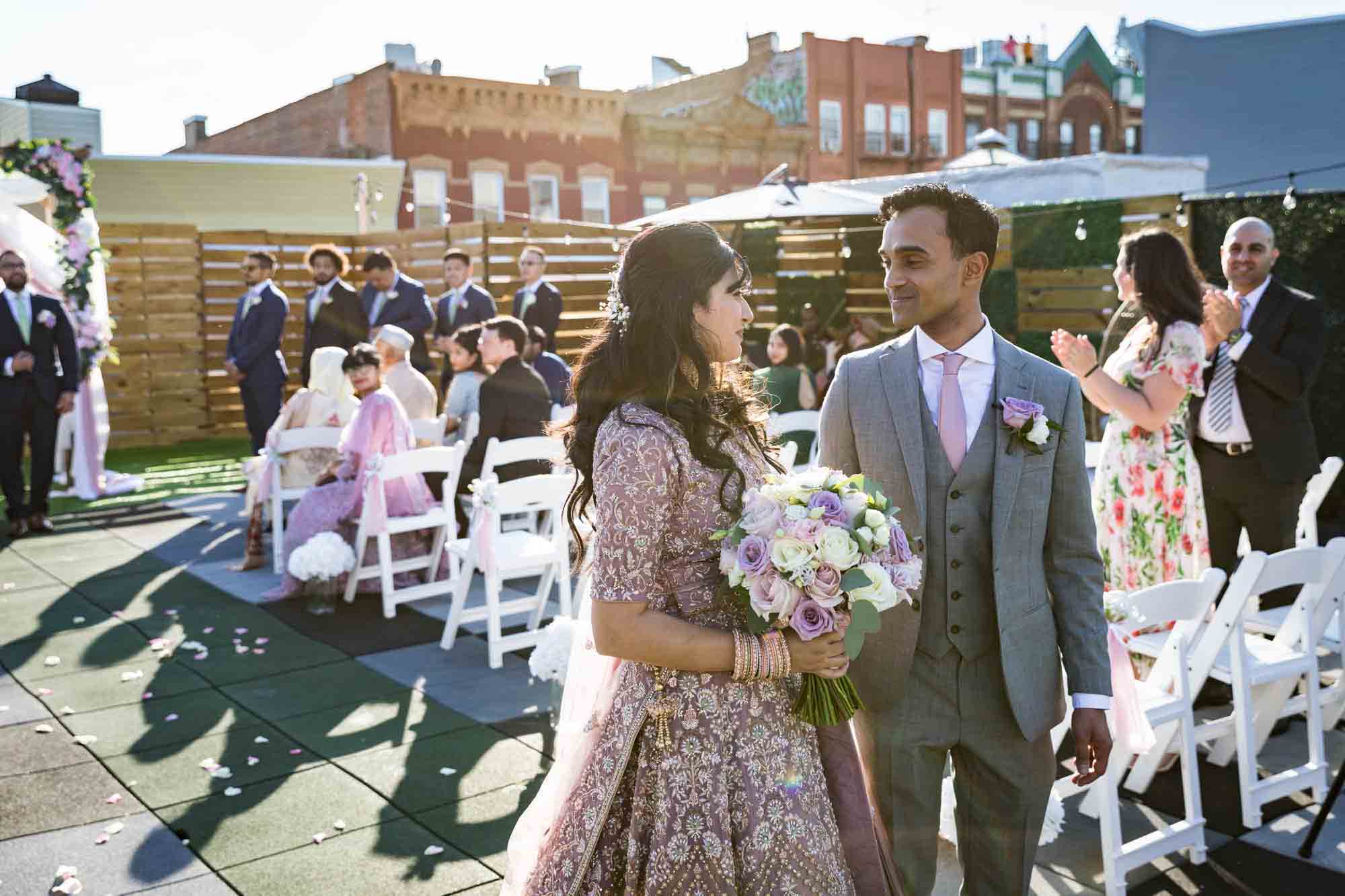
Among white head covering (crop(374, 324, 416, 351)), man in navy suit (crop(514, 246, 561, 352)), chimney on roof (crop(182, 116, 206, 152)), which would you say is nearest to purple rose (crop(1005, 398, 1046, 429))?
white head covering (crop(374, 324, 416, 351))

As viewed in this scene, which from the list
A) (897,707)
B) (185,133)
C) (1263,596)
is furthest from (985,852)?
(185,133)

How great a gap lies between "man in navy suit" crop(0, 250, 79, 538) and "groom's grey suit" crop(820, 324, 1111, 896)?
358 inches

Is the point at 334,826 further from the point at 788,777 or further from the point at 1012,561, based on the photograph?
the point at 1012,561

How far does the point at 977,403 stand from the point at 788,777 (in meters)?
0.86

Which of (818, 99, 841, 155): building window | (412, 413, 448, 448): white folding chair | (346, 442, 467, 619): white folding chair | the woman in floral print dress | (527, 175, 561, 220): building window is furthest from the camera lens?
(818, 99, 841, 155): building window

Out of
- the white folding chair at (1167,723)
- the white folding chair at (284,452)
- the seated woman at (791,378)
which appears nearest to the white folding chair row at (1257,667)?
the white folding chair at (1167,723)

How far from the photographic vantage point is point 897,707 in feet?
8.19

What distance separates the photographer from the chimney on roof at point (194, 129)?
38.0 meters

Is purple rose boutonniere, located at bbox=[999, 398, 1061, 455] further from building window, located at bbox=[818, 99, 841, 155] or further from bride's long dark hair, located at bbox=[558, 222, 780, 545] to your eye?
building window, located at bbox=[818, 99, 841, 155]

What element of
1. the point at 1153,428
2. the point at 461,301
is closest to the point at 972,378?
the point at 1153,428

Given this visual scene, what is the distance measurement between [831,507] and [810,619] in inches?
8.2

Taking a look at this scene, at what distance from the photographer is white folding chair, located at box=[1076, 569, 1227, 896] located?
362 centimetres

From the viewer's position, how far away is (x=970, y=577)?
8.10 ft

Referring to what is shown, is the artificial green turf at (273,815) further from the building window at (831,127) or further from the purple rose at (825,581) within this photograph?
the building window at (831,127)
